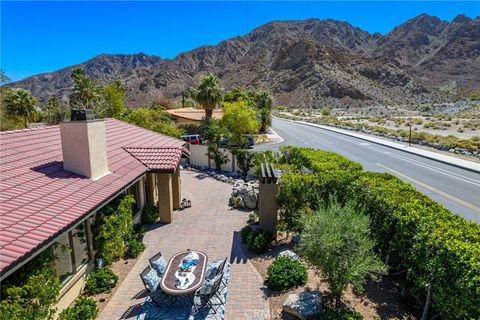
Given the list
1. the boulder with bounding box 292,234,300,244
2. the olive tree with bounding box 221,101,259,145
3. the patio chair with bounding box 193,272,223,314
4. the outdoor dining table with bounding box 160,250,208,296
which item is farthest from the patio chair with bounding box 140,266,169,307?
the olive tree with bounding box 221,101,259,145

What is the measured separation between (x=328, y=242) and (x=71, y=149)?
26.1ft

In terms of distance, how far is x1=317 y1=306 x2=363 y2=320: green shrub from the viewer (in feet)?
23.2

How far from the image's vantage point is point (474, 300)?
18.5ft

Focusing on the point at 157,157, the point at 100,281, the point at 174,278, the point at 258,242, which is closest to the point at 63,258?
the point at 100,281

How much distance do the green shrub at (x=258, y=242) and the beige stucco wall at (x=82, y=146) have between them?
222 inches

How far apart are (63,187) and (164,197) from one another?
5.75 metres

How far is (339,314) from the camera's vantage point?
7152mm

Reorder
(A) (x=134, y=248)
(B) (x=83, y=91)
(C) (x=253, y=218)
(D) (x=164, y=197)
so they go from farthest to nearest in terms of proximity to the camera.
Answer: (B) (x=83, y=91) → (D) (x=164, y=197) → (C) (x=253, y=218) → (A) (x=134, y=248)

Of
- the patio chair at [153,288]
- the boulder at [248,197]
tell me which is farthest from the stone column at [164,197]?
the patio chair at [153,288]

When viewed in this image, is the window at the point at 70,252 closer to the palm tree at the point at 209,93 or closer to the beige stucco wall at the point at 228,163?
the beige stucco wall at the point at 228,163

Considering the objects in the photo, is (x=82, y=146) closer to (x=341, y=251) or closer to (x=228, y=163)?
Answer: (x=341, y=251)

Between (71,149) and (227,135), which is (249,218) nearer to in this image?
(71,149)

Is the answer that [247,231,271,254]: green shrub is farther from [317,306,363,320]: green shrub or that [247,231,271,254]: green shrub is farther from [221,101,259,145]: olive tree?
[221,101,259,145]: olive tree

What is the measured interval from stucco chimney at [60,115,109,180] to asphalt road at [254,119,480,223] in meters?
15.0
